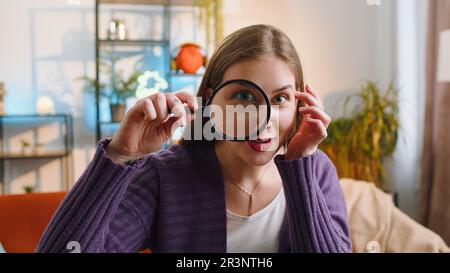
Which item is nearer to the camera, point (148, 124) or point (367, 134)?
point (148, 124)

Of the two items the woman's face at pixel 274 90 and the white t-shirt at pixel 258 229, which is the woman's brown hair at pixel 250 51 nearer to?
the woman's face at pixel 274 90

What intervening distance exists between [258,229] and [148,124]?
0.29m

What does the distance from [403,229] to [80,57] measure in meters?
2.16

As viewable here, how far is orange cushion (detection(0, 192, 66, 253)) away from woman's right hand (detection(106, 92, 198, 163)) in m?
0.50

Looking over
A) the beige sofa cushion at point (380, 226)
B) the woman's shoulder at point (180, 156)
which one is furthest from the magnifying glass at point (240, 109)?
the beige sofa cushion at point (380, 226)

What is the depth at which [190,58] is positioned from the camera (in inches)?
57.2

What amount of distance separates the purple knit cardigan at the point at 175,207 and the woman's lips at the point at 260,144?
24 millimetres

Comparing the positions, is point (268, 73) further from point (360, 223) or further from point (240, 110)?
point (360, 223)

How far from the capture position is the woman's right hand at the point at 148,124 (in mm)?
571

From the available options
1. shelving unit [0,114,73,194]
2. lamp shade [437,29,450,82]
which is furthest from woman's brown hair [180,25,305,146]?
lamp shade [437,29,450,82]

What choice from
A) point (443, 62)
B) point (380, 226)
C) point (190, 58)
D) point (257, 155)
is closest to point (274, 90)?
point (257, 155)

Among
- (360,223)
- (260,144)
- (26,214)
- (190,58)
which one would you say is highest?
A: (190,58)

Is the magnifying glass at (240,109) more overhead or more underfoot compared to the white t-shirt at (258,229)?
more overhead
